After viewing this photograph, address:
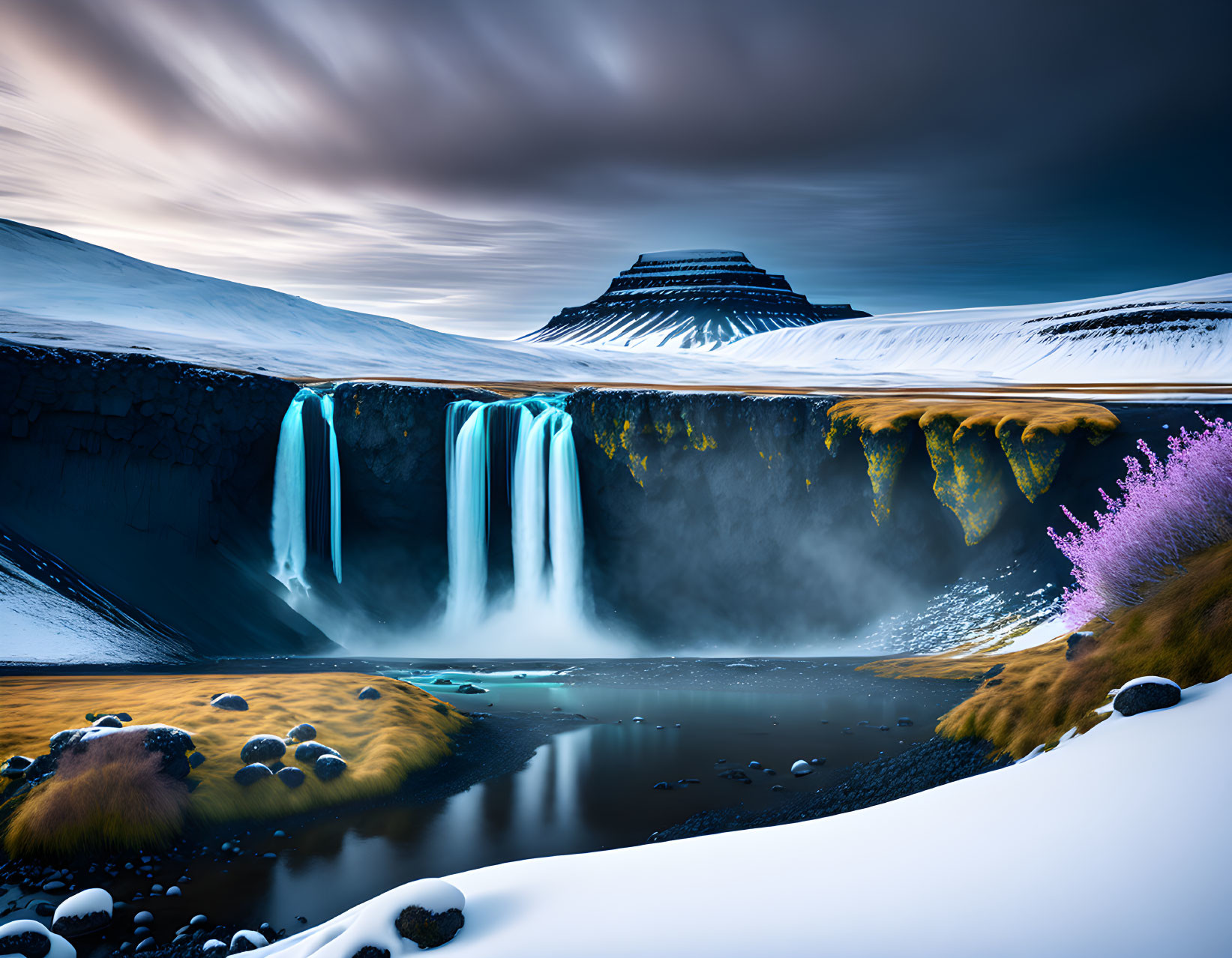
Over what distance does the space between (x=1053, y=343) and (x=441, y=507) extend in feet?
446

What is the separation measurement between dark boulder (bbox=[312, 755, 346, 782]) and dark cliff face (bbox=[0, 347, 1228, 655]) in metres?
16.6

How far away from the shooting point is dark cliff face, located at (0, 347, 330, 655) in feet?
92.3

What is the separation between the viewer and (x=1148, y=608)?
9.17 metres

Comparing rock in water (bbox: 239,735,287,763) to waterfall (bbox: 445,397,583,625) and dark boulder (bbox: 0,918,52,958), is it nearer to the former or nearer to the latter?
dark boulder (bbox: 0,918,52,958)

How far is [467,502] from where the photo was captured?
3631 cm

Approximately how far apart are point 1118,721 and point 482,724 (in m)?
14.3

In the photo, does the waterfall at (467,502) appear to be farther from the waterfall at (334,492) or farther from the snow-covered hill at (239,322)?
the snow-covered hill at (239,322)

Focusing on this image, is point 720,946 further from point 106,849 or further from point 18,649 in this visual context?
point 18,649

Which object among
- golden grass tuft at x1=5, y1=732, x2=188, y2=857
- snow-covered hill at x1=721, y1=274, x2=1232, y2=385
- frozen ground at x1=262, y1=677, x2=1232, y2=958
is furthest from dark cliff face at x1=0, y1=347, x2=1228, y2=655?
snow-covered hill at x1=721, y1=274, x2=1232, y2=385

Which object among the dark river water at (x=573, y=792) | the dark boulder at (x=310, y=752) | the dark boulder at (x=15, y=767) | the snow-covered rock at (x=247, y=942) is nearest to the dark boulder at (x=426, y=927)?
the snow-covered rock at (x=247, y=942)

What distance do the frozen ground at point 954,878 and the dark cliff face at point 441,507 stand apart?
71.6 ft

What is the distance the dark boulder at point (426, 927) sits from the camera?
6191 mm

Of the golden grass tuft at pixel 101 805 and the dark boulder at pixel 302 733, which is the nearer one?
Result: the golden grass tuft at pixel 101 805

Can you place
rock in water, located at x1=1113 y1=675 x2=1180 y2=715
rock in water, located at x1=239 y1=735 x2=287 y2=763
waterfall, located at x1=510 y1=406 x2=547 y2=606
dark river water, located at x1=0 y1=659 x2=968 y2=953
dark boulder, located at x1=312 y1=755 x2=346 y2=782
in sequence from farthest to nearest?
waterfall, located at x1=510 y1=406 x2=547 y2=606, dark boulder, located at x1=312 y1=755 x2=346 y2=782, rock in water, located at x1=239 y1=735 x2=287 y2=763, dark river water, located at x1=0 y1=659 x2=968 y2=953, rock in water, located at x1=1113 y1=675 x2=1180 y2=715
